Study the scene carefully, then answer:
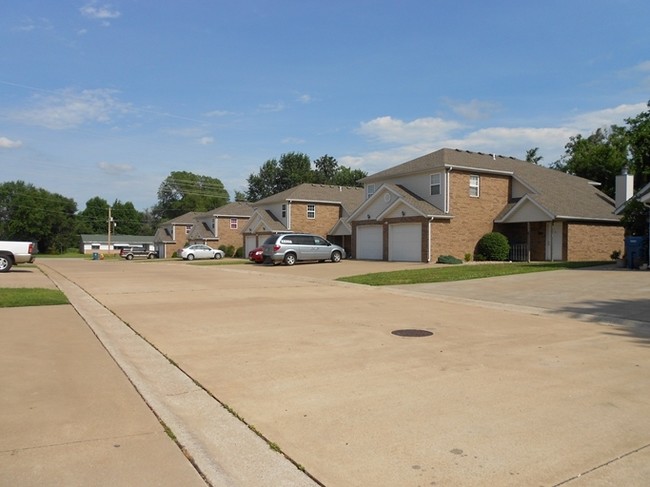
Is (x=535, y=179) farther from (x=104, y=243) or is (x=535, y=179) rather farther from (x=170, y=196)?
(x=170, y=196)

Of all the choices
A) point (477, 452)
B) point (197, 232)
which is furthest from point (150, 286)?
point (197, 232)

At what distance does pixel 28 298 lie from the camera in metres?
12.4

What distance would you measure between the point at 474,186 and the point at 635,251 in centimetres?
1170

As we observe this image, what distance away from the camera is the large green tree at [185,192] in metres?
121

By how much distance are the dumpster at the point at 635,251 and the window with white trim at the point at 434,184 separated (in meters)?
11.8

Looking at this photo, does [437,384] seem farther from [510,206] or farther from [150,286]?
[510,206]

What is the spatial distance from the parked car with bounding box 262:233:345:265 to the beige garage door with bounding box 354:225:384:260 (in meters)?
3.53

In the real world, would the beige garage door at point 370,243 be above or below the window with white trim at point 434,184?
below

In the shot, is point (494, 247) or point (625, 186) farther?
point (494, 247)

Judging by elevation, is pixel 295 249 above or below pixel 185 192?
below

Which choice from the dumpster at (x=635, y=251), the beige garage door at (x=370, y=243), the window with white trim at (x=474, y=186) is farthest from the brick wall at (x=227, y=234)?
the dumpster at (x=635, y=251)

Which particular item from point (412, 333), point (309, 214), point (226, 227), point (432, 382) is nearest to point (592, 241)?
point (309, 214)

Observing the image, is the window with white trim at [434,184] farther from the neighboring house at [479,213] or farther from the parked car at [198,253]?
the parked car at [198,253]

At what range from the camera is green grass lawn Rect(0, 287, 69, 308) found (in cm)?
1170
